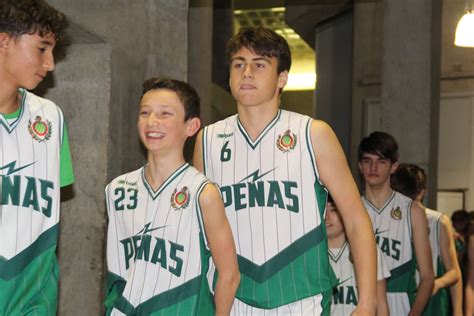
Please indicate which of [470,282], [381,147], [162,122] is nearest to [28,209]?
[162,122]

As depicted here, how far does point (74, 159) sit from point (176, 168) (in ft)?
5.61

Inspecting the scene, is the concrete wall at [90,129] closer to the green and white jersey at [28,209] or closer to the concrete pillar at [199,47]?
the green and white jersey at [28,209]

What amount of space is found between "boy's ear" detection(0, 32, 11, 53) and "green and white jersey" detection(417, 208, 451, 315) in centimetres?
533

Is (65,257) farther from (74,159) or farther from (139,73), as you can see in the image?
(139,73)

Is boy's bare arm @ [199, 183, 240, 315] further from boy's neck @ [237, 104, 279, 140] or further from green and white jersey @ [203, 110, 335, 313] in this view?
boy's neck @ [237, 104, 279, 140]

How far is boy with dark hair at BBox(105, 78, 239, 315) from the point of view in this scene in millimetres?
4176

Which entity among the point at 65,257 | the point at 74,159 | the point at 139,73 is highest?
the point at 139,73

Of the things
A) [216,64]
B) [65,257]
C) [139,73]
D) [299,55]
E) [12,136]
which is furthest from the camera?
[299,55]

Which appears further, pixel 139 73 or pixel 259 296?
pixel 139 73

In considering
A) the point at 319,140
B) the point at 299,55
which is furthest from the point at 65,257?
the point at 299,55

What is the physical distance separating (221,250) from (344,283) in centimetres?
232

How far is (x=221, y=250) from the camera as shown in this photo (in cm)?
418

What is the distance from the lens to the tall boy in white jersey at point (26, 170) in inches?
153

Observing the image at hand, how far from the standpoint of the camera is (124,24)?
6121 mm
